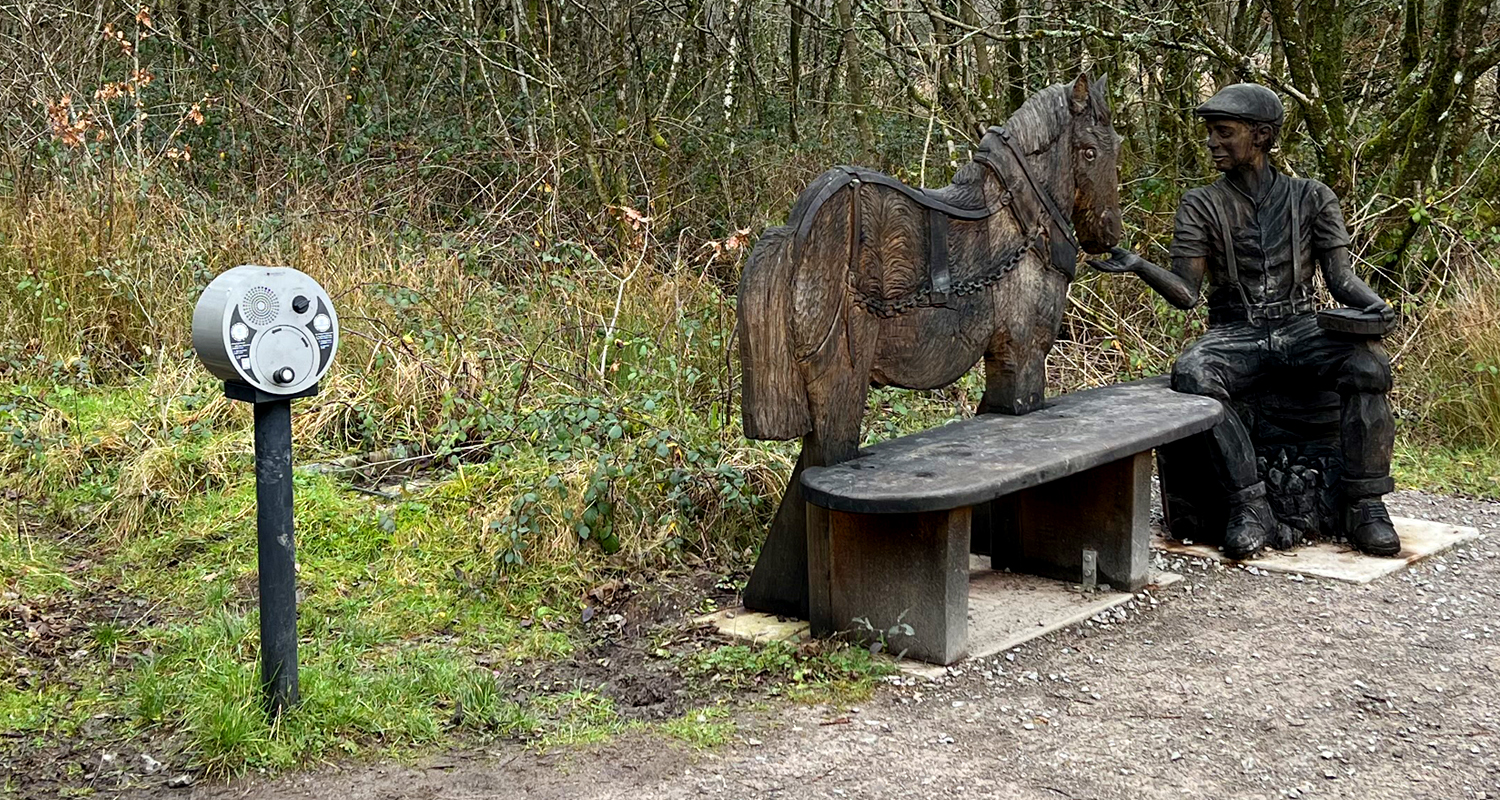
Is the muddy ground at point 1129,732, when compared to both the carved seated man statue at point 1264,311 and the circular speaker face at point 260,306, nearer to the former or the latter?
the carved seated man statue at point 1264,311

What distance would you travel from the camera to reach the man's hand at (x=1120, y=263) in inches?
213

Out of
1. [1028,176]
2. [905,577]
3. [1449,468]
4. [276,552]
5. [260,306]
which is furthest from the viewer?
[1449,468]

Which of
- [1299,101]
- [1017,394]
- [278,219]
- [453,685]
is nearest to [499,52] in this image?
[278,219]

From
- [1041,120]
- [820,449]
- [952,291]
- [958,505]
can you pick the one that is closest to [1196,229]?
[1041,120]

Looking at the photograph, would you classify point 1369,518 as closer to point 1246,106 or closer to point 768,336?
point 1246,106

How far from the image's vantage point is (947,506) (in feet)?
13.2

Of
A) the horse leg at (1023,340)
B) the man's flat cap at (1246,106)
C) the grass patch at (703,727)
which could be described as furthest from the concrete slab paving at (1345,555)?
the grass patch at (703,727)

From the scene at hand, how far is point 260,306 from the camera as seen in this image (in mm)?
3465

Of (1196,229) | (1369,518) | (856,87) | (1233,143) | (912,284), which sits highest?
(856,87)

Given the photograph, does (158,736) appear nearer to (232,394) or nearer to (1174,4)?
(232,394)

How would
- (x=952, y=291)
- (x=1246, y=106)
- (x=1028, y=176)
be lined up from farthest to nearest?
1. (x=1246, y=106)
2. (x=1028, y=176)
3. (x=952, y=291)

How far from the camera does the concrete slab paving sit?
18.2ft

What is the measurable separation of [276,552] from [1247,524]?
3.76m

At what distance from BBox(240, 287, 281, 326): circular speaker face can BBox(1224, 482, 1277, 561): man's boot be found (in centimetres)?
381
